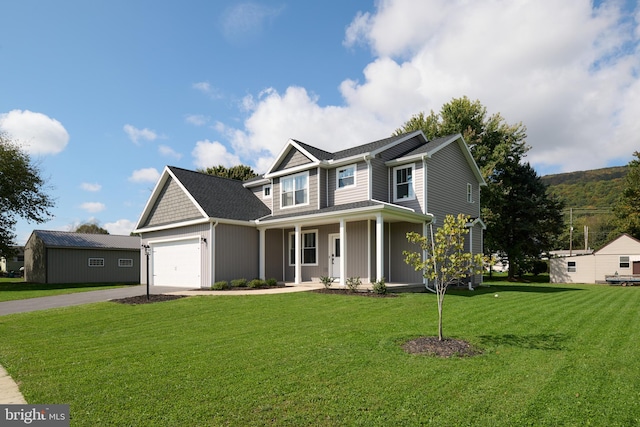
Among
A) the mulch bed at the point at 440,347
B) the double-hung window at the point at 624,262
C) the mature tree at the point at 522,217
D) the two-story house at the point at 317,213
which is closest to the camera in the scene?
the mulch bed at the point at 440,347

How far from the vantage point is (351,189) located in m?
18.0

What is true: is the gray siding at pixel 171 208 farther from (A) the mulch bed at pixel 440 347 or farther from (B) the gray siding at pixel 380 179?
(A) the mulch bed at pixel 440 347

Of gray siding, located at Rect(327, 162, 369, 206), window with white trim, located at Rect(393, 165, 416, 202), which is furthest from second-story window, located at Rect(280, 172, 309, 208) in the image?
window with white trim, located at Rect(393, 165, 416, 202)

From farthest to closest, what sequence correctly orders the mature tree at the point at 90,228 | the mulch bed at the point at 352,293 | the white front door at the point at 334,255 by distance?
1. the mature tree at the point at 90,228
2. the white front door at the point at 334,255
3. the mulch bed at the point at 352,293

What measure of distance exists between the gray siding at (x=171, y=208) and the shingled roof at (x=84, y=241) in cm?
1092

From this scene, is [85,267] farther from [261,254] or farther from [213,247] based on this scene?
[261,254]

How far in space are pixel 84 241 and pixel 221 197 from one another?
1737 cm

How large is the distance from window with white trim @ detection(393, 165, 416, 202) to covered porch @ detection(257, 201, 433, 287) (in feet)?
3.82

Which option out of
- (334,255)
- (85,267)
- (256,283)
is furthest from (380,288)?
(85,267)

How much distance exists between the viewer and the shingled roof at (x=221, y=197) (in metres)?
19.2

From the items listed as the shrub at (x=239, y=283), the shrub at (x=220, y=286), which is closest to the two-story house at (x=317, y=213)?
the shrub at (x=220, y=286)

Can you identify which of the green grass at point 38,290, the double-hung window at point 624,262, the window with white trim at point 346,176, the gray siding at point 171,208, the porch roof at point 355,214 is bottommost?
the green grass at point 38,290

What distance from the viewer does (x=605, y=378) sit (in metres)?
5.51

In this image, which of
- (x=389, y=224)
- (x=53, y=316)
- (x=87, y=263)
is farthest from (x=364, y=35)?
(x=87, y=263)
